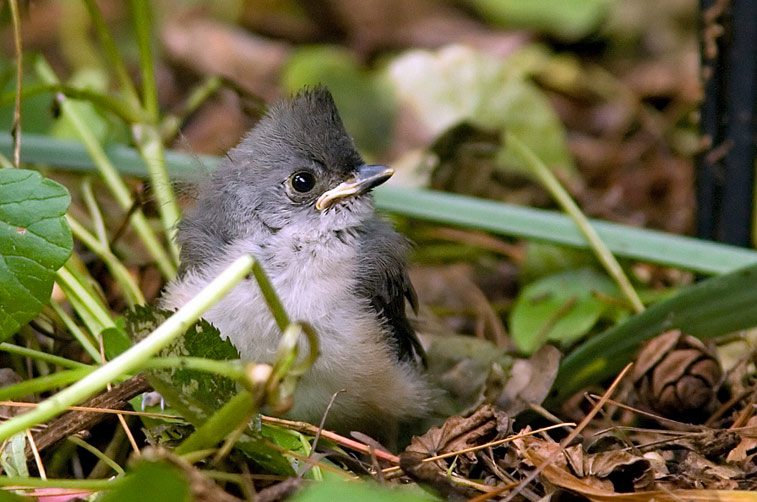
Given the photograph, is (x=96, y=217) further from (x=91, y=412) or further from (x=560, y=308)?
(x=560, y=308)

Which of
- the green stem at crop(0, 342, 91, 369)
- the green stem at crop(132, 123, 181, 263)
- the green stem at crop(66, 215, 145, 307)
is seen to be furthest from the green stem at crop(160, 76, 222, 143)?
the green stem at crop(0, 342, 91, 369)

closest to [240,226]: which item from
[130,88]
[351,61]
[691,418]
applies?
[130,88]

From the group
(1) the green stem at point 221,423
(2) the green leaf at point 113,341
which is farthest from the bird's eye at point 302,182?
(1) the green stem at point 221,423

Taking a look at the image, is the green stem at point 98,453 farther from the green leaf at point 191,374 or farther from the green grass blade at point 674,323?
the green grass blade at point 674,323

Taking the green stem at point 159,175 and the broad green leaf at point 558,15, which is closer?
the green stem at point 159,175

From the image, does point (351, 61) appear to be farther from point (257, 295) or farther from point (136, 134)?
point (257, 295)

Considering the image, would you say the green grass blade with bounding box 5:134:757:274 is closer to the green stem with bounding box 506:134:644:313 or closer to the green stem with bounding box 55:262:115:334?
the green stem with bounding box 506:134:644:313
